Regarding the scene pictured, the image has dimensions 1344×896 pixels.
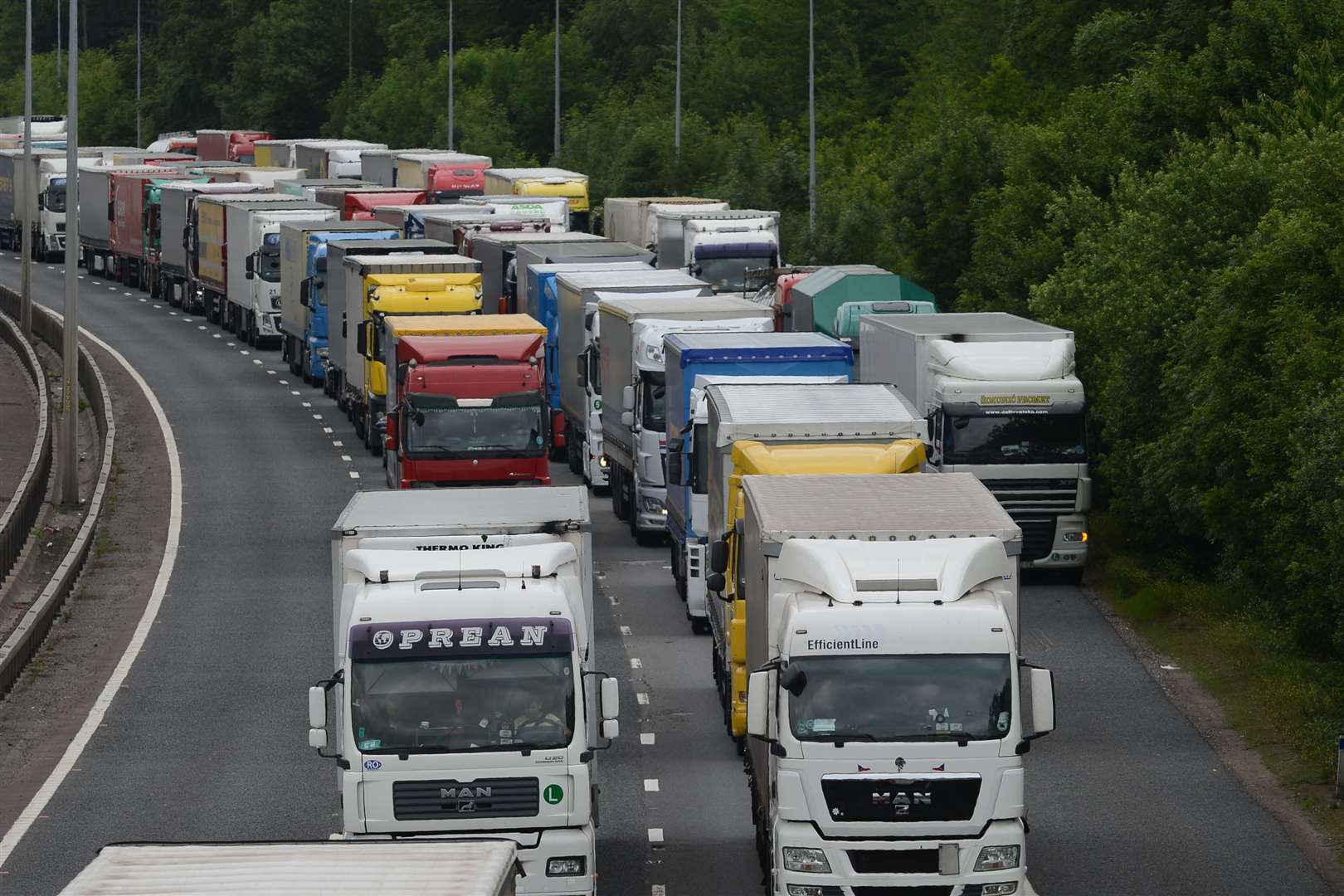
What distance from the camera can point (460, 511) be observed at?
1978 centimetres

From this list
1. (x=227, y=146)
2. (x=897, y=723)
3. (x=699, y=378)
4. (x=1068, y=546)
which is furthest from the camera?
(x=227, y=146)

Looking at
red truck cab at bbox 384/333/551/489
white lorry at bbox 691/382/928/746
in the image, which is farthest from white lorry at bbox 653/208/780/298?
white lorry at bbox 691/382/928/746

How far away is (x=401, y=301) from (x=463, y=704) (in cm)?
2785

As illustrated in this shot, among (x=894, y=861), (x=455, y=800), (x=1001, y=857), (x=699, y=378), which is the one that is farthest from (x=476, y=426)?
(x=1001, y=857)

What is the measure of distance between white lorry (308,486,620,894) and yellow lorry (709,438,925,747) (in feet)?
13.1

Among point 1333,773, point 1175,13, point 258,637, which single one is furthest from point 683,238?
point 1333,773

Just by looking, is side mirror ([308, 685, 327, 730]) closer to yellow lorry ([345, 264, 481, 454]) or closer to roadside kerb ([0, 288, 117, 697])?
roadside kerb ([0, 288, 117, 697])

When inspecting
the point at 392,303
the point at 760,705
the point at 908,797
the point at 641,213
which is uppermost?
the point at 641,213

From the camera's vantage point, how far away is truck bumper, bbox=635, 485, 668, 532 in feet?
114

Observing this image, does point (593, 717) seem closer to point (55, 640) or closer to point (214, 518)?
point (55, 640)

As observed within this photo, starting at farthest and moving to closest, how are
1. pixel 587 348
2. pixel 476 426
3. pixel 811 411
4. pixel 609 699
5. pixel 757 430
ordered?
pixel 587 348 → pixel 476 426 → pixel 811 411 → pixel 757 430 → pixel 609 699

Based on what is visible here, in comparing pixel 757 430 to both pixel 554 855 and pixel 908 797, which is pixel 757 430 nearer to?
pixel 554 855

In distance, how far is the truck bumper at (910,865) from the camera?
647 inches

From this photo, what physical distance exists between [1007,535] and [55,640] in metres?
16.2
